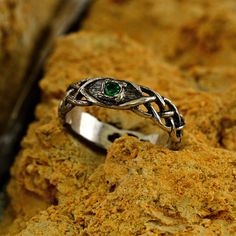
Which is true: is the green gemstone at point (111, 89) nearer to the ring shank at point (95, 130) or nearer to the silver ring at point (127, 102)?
the silver ring at point (127, 102)

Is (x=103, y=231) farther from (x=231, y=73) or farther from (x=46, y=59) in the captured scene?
(x=46, y=59)

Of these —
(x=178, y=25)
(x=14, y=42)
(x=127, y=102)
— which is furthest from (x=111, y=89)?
(x=178, y=25)

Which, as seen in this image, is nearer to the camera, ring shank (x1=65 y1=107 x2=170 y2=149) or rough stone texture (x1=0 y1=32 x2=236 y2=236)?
rough stone texture (x1=0 y1=32 x2=236 y2=236)

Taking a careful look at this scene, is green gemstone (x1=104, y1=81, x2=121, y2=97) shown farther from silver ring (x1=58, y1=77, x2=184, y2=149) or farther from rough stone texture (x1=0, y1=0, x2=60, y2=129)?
rough stone texture (x1=0, y1=0, x2=60, y2=129)

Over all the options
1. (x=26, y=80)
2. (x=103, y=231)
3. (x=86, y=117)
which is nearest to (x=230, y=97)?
(x=86, y=117)

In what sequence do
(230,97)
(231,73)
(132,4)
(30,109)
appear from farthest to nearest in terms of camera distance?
(132,4) → (30,109) → (231,73) → (230,97)

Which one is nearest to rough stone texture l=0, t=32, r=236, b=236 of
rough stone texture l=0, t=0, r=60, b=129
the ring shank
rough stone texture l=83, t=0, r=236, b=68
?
the ring shank

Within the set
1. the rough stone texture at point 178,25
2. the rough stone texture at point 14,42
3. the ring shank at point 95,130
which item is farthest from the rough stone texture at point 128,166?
the rough stone texture at point 178,25
